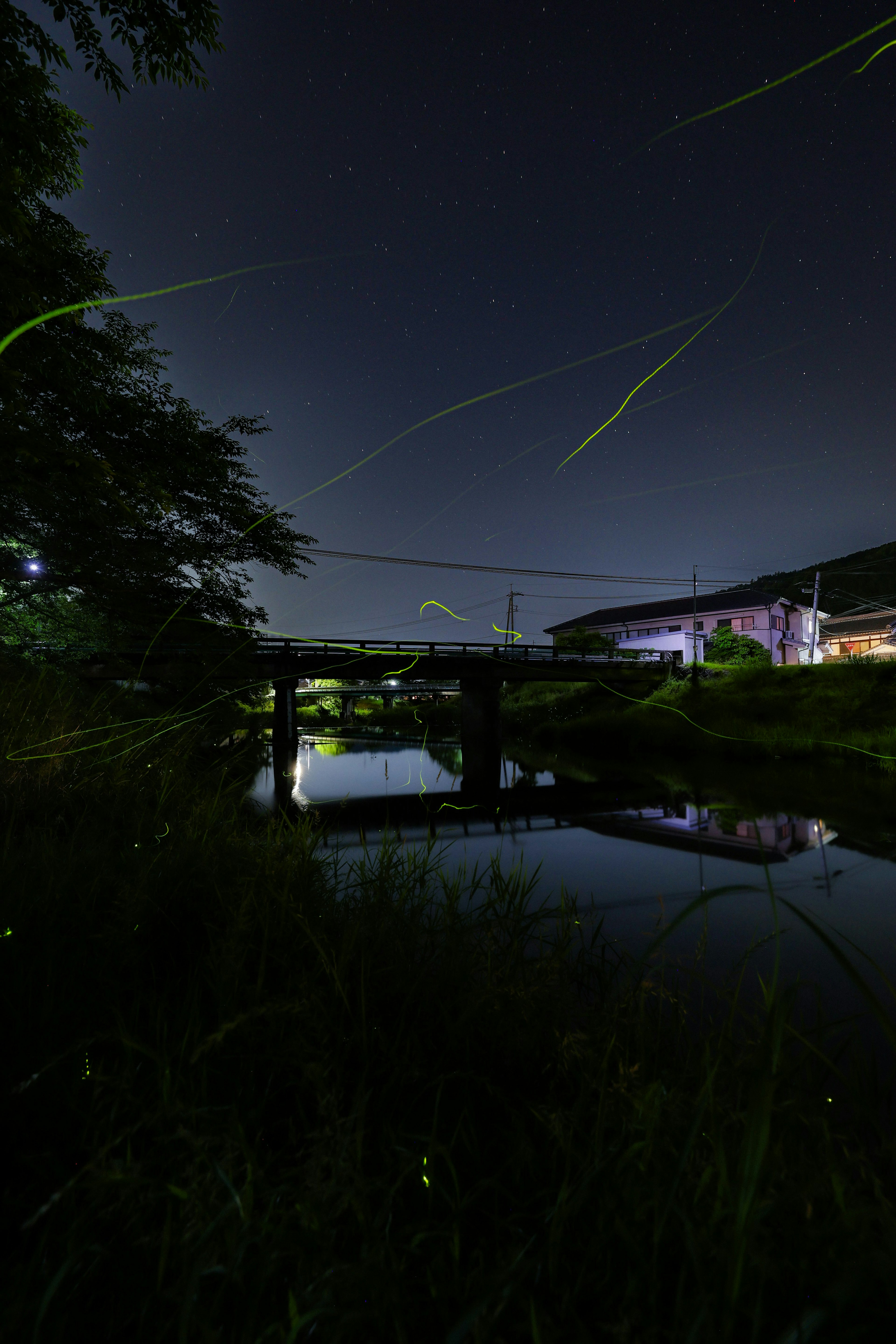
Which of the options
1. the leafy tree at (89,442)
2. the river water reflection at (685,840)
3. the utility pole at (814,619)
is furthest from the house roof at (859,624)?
the leafy tree at (89,442)

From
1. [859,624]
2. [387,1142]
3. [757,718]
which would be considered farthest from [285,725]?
[859,624]

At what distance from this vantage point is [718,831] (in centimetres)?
1384

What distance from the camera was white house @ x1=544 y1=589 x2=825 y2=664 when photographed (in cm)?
6081

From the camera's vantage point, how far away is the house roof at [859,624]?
247ft

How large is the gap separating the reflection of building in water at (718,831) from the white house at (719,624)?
42282 mm

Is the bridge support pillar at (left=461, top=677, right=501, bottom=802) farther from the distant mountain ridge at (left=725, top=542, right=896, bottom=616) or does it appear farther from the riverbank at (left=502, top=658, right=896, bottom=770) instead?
the distant mountain ridge at (left=725, top=542, right=896, bottom=616)

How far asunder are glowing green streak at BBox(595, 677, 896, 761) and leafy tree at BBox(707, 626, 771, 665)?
20.2 meters

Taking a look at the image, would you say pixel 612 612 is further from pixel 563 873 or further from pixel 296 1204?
pixel 296 1204

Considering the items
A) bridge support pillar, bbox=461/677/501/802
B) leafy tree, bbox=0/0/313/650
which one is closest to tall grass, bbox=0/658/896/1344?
leafy tree, bbox=0/0/313/650

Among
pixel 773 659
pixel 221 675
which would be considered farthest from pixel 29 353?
pixel 773 659

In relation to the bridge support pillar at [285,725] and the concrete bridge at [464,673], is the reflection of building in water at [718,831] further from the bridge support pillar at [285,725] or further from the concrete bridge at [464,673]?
the bridge support pillar at [285,725]

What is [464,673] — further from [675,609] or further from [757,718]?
[675,609]

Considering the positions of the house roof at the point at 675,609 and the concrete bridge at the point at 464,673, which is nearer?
the concrete bridge at the point at 464,673

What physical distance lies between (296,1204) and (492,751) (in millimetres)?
34779
